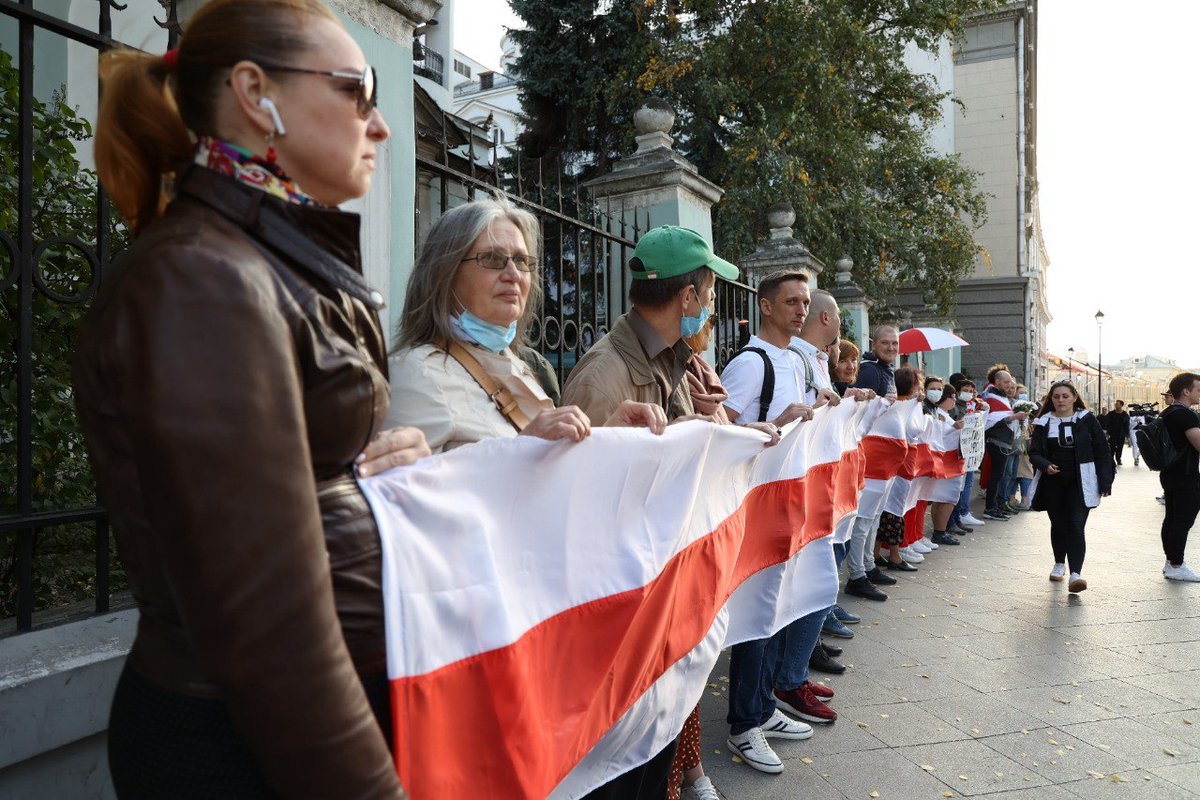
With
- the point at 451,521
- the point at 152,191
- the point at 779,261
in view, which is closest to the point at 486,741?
the point at 451,521

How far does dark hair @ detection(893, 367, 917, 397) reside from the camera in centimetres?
859

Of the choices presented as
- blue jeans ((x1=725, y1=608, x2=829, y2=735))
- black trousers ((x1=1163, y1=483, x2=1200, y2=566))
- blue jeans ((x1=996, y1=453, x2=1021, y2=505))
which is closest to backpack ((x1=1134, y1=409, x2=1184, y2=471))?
black trousers ((x1=1163, y1=483, x2=1200, y2=566))

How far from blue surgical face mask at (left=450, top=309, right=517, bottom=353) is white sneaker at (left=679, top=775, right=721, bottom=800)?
2.16m

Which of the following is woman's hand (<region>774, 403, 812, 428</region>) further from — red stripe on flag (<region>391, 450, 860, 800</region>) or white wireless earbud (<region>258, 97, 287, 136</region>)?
white wireless earbud (<region>258, 97, 287, 136</region>)

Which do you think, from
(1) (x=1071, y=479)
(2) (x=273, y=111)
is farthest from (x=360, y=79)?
(1) (x=1071, y=479)

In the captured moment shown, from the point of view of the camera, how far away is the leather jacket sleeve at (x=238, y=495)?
3.16 ft

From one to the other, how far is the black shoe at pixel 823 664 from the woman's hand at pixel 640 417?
3.37 m

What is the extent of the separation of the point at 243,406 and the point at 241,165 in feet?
1.28

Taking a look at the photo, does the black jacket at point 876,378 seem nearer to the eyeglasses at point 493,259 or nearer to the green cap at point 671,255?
the green cap at point 671,255

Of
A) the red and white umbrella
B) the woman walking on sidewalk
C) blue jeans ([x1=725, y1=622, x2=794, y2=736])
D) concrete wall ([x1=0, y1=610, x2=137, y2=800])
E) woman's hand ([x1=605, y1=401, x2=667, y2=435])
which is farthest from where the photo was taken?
the red and white umbrella

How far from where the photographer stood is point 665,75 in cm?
1448

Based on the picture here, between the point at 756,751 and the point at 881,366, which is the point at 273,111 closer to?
the point at 756,751

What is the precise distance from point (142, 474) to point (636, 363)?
7.55 ft

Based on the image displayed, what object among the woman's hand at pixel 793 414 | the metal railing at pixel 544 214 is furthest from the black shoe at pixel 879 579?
the woman's hand at pixel 793 414
